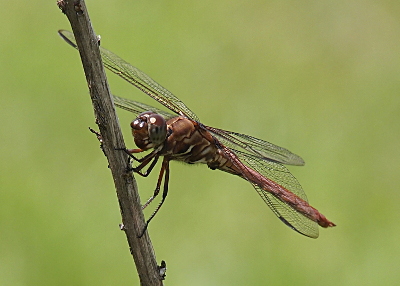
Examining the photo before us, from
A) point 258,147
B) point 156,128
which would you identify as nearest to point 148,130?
point 156,128

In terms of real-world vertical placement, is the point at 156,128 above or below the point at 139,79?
below

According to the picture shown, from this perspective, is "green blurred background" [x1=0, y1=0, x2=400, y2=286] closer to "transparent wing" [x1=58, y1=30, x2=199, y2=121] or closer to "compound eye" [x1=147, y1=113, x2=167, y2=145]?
"transparent wing" [x1=58, y1=30, x2=199, y2=121]

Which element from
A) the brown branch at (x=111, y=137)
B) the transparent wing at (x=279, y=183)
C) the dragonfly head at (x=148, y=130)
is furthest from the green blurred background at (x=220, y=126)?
the brown branch at (x=111, y=137)

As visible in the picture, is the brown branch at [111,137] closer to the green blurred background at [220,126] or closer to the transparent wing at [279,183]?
the transparent wing at [279,183]

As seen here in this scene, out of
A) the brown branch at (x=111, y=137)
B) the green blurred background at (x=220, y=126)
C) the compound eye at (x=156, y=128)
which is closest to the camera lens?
the brown branch at (x=111, y=137)

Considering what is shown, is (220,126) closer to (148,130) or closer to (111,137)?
(148,130)

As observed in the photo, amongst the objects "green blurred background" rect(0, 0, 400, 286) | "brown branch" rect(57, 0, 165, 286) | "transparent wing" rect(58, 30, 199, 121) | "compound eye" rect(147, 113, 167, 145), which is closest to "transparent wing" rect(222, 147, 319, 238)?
"transparent wing" rect(58, 30, 199, 121)
